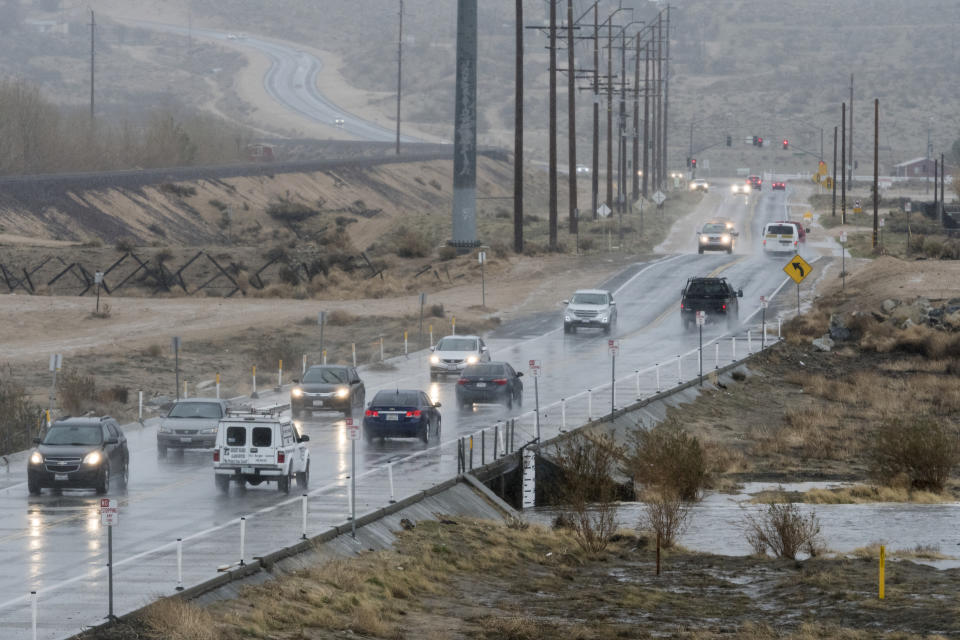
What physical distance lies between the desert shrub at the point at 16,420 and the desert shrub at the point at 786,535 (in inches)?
706

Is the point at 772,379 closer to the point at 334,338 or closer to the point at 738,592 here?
the point at 334,338

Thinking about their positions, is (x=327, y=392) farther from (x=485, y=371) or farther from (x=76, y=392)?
(x=76, y=392)

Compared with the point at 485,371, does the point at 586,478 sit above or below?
below

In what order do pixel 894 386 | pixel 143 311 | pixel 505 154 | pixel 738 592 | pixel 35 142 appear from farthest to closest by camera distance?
pixel 505 154 → pixel 35 142 → pixel 143 311 → pixel 894 386 → pixel 738 592

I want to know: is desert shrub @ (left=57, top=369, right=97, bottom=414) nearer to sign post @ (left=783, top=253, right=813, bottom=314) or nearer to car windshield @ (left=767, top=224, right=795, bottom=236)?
sign post @ (left=783, top=253, right=813, bottom=314)

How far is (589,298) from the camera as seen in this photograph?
62.4 metres

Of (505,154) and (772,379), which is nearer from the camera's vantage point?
(772,379)

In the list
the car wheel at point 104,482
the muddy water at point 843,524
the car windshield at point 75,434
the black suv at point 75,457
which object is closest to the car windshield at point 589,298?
the muddy water at point 843,524

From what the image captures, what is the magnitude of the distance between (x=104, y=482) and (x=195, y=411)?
654 centimetres

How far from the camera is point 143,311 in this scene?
68.0 metres

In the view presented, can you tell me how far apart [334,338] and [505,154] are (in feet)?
375

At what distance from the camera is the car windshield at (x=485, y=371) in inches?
1720

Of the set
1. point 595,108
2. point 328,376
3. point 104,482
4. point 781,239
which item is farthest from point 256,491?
point 595,108

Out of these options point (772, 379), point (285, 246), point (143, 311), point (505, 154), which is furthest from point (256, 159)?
point (772, 379)
